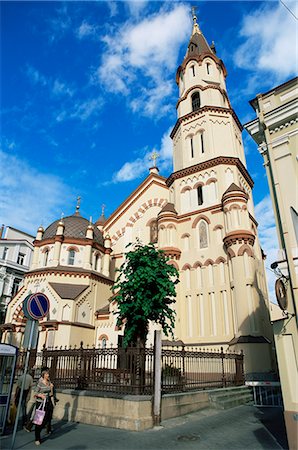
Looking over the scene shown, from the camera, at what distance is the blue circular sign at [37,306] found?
23.7ft

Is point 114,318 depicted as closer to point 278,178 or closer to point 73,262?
point 73,262

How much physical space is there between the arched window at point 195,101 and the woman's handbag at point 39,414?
25.1 m

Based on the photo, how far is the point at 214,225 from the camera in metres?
21.9

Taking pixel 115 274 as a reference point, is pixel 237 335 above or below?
below

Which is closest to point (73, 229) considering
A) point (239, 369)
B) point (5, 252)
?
point (5, 252)

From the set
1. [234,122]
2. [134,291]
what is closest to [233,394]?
[134,291]

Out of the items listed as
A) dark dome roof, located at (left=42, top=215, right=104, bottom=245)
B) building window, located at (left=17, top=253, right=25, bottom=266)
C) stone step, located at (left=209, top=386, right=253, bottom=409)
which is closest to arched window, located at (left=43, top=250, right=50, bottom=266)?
dark dome roof, located at (left=42, top=215, right=104, bottom=245)

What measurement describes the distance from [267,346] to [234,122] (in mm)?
18177

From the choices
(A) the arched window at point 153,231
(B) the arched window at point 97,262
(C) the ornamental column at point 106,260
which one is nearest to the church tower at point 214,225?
(A) the arched window at point 153,231

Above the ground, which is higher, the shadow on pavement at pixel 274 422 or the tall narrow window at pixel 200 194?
the tall narrow window at pixel 200 194

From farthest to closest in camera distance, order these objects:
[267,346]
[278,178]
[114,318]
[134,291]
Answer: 1. [114,318]
2. [267,346]
3. [134,291]
4. [278,178]

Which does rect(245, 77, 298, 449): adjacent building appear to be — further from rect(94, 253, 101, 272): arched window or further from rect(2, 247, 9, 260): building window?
rect(2, 247, 9, 260): building window

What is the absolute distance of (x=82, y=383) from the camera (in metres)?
11.3

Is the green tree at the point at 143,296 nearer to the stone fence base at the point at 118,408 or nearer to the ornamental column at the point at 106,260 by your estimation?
the stone fence base at the point at 118,408
